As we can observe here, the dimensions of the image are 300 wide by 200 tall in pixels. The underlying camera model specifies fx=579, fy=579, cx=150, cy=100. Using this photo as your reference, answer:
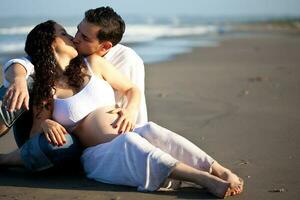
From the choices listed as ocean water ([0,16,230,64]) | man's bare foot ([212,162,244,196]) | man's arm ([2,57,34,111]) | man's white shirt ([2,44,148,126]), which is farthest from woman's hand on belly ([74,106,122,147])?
ocean water ([0,16,230,64])

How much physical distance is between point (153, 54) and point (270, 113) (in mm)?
7641

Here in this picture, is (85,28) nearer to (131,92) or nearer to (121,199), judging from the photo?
(131,92)

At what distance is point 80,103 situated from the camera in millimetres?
3557

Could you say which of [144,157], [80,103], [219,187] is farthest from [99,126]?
[219,187]

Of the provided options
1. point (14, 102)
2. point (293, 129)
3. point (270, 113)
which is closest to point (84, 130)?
point (14, 102)

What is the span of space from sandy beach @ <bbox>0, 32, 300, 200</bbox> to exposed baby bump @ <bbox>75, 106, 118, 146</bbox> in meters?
0.30

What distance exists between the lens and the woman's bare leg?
3293 millimetres

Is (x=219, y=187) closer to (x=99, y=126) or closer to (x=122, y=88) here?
(x=99, y=126)

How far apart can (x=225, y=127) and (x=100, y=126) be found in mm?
1942

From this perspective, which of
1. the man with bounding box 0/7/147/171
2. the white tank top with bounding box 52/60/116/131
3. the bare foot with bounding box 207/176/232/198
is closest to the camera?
the bare foot with bounding box 207/176/232/198

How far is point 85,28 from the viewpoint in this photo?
367cm

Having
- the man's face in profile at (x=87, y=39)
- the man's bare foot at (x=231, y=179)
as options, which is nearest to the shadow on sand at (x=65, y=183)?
the man's bare foot at (x=231, y=179)

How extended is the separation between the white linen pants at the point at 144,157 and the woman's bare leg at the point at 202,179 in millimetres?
44

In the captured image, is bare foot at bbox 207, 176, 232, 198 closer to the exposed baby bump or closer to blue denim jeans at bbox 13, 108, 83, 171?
the exposed baby bump
